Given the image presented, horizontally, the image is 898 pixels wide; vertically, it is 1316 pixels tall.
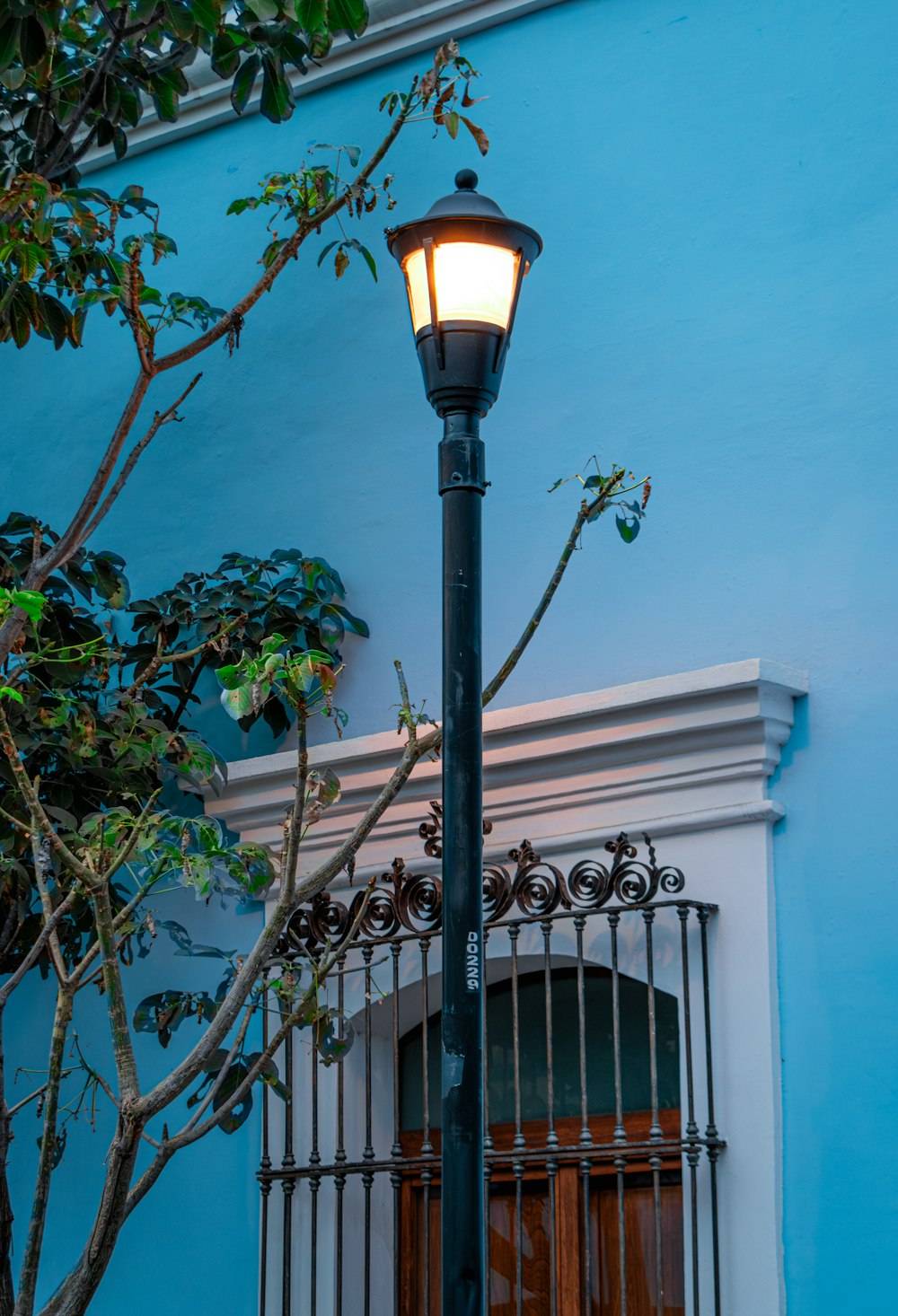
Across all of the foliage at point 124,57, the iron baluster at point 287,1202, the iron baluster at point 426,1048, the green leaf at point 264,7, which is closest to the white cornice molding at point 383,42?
the foliage at point 124,57

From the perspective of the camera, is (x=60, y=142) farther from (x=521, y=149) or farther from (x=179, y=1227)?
(x=179, y=1227)

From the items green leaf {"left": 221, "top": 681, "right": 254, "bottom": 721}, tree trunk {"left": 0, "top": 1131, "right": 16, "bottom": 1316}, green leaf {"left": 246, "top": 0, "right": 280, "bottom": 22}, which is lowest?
tree trunk {"left": 0, "top": 1131, "right": 16, "bottom": 1316}

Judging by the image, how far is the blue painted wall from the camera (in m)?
4.49

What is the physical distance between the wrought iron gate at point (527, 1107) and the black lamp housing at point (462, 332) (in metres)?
1.45

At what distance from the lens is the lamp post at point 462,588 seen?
329cm

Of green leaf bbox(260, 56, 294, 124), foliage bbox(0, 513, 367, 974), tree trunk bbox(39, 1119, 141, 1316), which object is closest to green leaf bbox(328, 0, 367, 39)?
green leaf bbox(260, 56, 294, 124)

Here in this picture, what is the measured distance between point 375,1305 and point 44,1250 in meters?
1.20

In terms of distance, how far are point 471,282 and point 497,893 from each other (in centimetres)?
184

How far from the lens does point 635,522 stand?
176 inches

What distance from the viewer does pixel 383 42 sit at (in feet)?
19.9

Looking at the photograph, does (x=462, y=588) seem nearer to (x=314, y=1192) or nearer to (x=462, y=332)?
(x=462, y=332)

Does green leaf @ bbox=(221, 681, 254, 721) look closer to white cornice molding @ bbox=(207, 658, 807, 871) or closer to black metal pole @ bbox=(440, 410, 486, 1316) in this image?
black metal pole @ bbox=(440, 410, 486, 1316)

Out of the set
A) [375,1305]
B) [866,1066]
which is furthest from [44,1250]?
[866,1066]

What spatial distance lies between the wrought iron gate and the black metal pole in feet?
3.53
